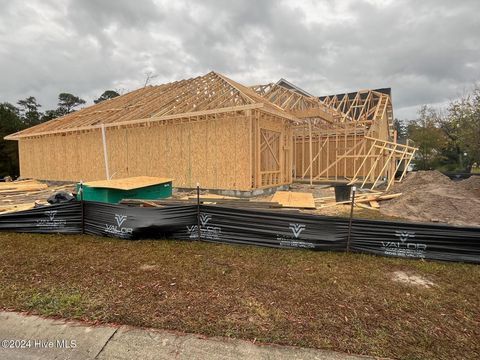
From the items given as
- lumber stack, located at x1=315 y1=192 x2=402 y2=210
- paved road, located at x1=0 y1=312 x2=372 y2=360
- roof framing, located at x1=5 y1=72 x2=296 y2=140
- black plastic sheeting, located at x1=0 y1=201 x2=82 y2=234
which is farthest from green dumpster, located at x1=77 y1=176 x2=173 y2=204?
lumber stack, located at x1=315 y1=192 x2=402 y2=210

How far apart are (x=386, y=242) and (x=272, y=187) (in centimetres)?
772

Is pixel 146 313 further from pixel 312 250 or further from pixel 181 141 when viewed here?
pixel 181 141

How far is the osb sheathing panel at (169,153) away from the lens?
1165 cm

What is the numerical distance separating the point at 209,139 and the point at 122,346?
33.0 ft

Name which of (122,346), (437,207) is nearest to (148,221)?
(122,346)

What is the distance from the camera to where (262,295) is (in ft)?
12.3

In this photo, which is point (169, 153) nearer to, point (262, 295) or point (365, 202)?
point (365, 202)

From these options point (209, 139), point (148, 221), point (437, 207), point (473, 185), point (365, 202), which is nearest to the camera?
point (148, 221)

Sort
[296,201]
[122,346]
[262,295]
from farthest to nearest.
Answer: [296,201]
[262,295]
[122,346]

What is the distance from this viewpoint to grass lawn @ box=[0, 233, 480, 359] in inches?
116

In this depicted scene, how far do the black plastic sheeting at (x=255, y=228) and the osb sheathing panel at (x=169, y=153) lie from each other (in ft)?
18.3

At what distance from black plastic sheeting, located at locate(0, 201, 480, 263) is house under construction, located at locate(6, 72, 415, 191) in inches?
217

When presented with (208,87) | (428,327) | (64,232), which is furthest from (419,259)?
(208,87)

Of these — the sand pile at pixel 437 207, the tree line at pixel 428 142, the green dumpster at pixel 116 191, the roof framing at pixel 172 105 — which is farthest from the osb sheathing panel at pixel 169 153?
the tree line at pixel 428 142
